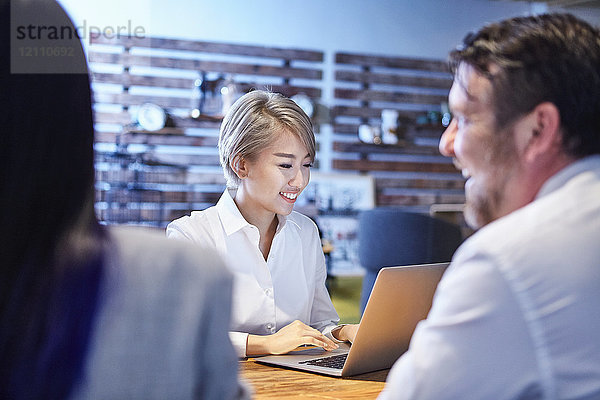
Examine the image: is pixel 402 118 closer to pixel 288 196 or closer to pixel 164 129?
pixel 164 129

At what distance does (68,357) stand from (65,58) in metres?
0.37

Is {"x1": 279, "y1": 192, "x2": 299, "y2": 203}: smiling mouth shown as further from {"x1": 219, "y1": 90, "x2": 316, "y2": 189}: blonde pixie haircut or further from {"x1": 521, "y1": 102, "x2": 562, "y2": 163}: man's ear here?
{"x1": 521, "y1": 102, "x2": 562, "y2": 163}: man's ear

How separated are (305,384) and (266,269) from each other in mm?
768

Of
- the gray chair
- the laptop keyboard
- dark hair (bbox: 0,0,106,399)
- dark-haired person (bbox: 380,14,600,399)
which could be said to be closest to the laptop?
the laptop keyboard

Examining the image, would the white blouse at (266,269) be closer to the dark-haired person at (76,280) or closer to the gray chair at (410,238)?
the dark-haired person at (76,280)

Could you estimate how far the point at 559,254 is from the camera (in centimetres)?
86

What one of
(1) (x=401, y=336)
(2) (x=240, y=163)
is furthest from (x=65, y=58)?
(2) (x=240, y=163)

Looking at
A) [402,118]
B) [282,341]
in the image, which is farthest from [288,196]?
[402,118]

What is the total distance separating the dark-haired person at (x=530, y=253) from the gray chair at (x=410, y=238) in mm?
3943

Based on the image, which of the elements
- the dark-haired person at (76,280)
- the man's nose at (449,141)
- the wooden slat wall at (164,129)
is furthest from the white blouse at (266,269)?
the wooden slat wall at (164,129)

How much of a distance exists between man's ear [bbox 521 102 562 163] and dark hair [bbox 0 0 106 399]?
2.02 feet

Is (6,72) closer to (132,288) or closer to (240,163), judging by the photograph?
(132,288)

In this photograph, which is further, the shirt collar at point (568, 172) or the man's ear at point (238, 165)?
the man's ear at point (238, 165)

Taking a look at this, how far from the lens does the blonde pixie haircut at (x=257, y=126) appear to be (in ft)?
8.05
